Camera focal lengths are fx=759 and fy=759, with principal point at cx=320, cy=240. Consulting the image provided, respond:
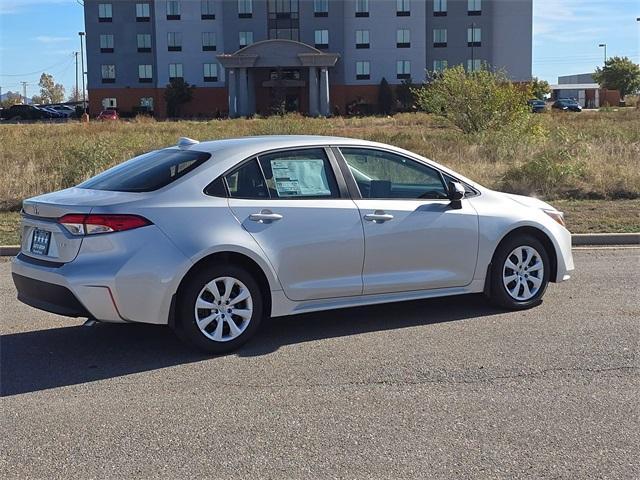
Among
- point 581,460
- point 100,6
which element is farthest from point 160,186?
point 100,6

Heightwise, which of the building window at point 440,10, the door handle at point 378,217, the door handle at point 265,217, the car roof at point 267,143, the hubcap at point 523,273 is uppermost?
the building window at point 440,10

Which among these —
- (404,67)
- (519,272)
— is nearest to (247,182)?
(519,272)

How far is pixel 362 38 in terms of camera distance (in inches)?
3110

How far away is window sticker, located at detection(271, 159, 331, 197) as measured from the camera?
239 inches

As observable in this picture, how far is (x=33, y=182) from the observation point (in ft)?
47.3

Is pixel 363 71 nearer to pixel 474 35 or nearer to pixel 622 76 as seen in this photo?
pixel 474 35

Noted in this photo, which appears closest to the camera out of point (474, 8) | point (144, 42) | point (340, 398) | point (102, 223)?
point (340, 398)

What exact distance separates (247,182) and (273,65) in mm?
70404

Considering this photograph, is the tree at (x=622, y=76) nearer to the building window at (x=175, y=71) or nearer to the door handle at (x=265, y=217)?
the building window at (x=175, y=71)

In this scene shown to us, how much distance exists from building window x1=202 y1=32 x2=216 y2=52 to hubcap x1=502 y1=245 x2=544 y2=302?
76.5m

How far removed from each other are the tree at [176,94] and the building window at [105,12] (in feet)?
32.0

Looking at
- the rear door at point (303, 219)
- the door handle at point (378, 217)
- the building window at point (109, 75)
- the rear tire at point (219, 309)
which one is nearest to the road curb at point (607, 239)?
the door handle at point (378, 217)

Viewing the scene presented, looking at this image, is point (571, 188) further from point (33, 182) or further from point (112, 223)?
point (112, 223)

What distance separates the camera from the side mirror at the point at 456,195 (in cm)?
654
